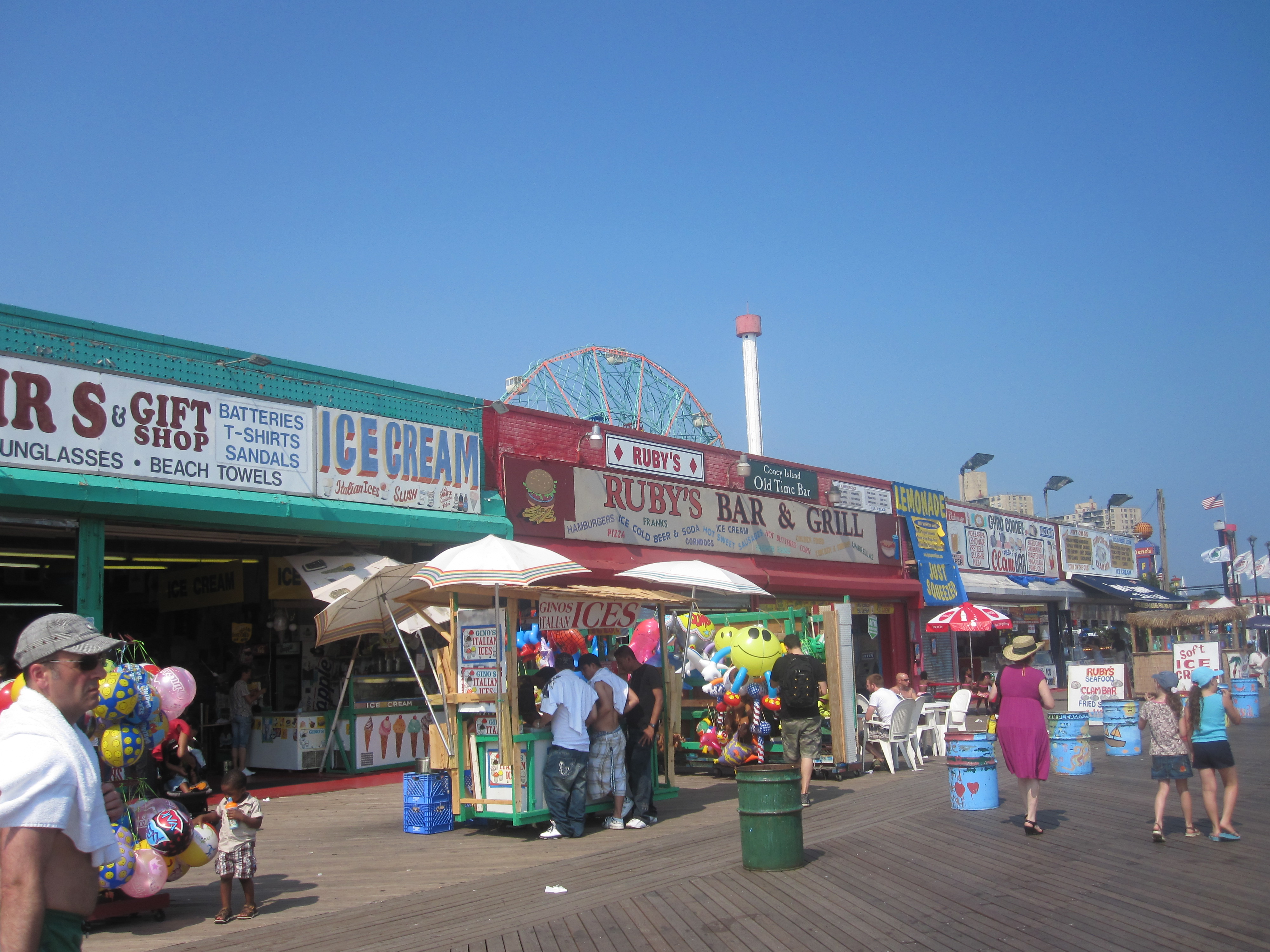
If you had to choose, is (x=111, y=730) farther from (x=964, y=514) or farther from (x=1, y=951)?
(x=964, y=514)

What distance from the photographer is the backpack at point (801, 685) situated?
11008mm

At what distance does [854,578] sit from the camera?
24625 millimetres

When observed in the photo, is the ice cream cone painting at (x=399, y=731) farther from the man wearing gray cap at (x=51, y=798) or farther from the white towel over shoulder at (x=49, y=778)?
the white towel over shoulder at (x=49, y=778)

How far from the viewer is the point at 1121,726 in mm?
14664

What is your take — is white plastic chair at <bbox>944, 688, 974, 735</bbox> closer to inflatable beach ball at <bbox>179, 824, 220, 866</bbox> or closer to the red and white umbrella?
the red and white umbrella

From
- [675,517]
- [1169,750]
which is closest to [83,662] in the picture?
[1169,750]

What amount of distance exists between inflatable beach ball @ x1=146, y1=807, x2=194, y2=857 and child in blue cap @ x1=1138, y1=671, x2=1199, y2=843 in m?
7.30

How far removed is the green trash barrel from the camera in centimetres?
763

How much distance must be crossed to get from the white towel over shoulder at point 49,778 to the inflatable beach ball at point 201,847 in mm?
4079

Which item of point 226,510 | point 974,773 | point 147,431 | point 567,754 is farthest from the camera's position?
point 226,510

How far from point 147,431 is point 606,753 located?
20.7ft

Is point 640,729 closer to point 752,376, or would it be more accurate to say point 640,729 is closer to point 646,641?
point 646,641

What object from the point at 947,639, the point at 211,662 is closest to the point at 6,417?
the point at 211,662

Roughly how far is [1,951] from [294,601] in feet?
42.3
